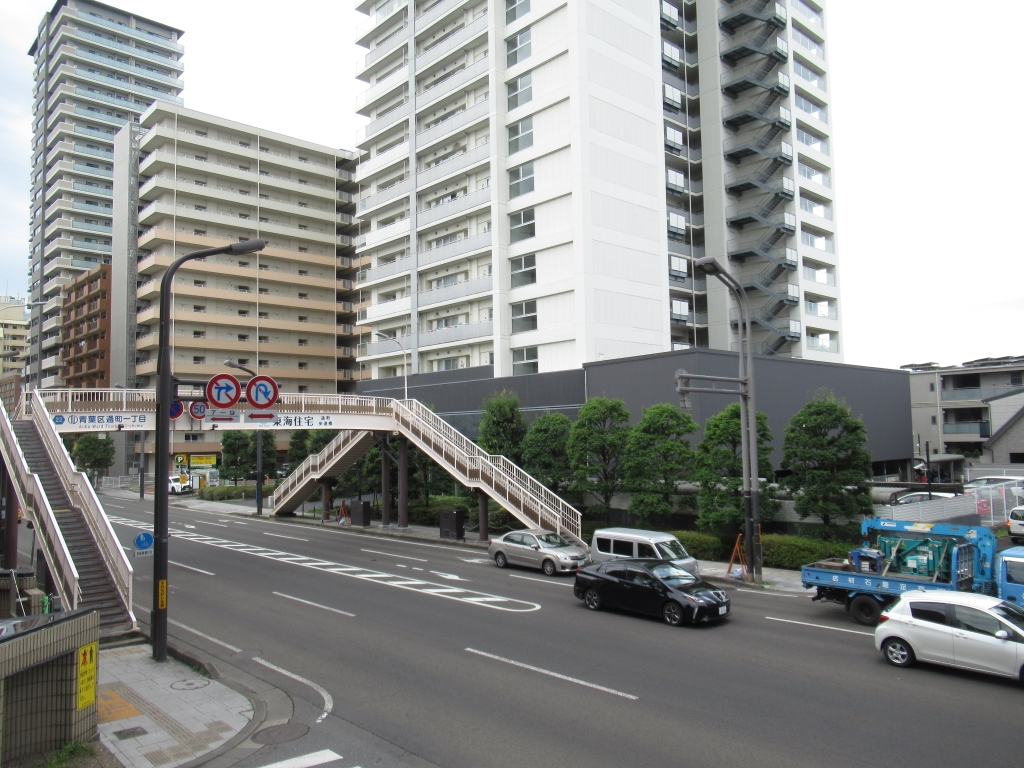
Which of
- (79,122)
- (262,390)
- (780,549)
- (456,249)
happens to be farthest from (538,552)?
(79,122)

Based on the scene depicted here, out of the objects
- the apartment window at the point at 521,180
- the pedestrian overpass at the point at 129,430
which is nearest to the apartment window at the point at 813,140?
the apartment window at the point at 521,180

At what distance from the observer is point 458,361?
165ft

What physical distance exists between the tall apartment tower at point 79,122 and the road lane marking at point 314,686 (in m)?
99.8

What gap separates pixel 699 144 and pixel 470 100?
707 inches

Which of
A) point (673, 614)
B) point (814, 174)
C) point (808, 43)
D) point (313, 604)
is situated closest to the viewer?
point (673, 614)

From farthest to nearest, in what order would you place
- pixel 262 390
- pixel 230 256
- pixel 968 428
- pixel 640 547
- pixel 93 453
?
pixel 230 256, pixel 93 453, pixel 968 428, pixel 262 390, pixel 640 547

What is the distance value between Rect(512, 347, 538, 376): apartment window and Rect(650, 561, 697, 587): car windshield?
90.3ft

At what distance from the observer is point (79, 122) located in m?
97.8

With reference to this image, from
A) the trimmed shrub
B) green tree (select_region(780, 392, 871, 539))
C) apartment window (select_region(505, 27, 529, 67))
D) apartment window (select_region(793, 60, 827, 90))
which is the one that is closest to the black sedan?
green tree (select_region(780, 392, 871, 539))

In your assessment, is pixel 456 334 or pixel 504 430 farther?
pixel 456 334

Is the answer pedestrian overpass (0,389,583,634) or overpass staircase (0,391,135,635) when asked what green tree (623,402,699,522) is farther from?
overpass staircase (0,391,135,635)

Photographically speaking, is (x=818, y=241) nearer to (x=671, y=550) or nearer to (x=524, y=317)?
(x=524, y=317)

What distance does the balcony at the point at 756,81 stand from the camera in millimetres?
52938

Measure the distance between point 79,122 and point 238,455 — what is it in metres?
66.6
